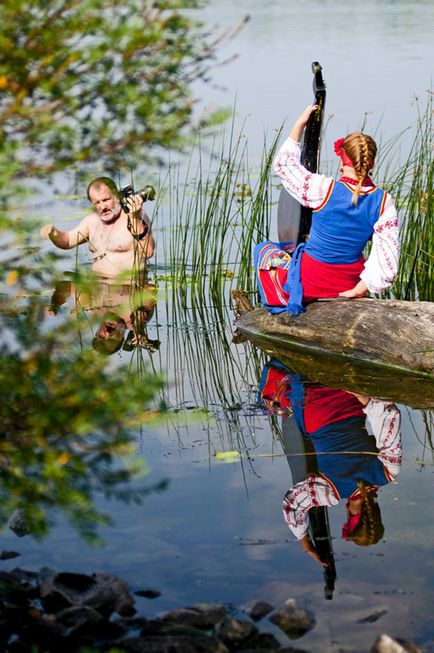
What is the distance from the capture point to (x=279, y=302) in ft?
20.0

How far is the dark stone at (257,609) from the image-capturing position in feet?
9.77

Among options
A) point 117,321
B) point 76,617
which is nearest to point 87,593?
point 76,617

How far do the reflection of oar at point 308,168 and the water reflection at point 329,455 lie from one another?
861 millimetres

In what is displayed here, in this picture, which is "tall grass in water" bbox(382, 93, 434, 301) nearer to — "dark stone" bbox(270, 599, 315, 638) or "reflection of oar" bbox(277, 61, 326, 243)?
"reflection of oar" bbox(277, 61, 326, 243)

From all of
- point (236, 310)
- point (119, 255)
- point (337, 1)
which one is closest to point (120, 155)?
point (236, 310)

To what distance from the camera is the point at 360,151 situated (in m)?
5.29

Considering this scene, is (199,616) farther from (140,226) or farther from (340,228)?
(140,226)

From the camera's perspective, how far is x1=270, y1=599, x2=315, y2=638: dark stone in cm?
291

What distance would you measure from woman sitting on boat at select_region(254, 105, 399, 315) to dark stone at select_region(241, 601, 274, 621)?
277cm

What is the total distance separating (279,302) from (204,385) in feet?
2.94

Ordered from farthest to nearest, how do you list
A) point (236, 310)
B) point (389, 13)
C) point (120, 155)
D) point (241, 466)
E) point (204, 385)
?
1. point (389, 13)
2. point (236, 310)
3. point (204, 385)
4. point (241, 466)
5. point (120, 155)

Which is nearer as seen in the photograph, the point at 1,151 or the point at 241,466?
the point at 1,151

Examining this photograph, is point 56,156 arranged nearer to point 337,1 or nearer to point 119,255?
point 119,255

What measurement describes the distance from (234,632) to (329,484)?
1.19m
